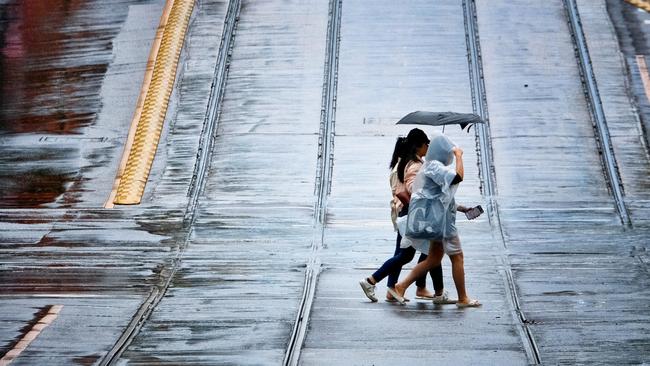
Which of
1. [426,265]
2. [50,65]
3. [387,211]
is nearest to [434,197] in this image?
[426,265]

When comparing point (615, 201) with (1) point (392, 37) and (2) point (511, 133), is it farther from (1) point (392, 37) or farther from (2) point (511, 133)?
(1) point (392, 37)

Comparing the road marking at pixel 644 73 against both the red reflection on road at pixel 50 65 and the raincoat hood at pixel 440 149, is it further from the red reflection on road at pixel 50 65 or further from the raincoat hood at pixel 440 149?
the red reflection on road at pixel 50 65

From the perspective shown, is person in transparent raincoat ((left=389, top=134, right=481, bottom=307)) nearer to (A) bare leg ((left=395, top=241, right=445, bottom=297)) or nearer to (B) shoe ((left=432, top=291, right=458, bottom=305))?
(A) bare leg ((left=395, top=241, right=445, bottom=297))

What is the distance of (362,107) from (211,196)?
3.01 m

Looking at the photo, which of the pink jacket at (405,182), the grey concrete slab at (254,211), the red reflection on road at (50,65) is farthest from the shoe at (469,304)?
the red reflection on road at (50,65)

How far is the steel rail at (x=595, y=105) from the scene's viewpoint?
48.1ft

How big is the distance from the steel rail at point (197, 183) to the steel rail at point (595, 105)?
4937mm

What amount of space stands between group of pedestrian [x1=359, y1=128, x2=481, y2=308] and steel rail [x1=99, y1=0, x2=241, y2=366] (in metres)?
2.01

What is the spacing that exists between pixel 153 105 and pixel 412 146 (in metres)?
7.04

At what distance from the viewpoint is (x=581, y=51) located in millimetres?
18109

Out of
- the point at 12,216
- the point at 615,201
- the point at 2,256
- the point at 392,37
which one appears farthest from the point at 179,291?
the point at 392,37

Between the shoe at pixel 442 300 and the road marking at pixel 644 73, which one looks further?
the road marking at pixel 644 73

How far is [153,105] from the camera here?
17344 mm

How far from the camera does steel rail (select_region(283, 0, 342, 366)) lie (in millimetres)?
10398
